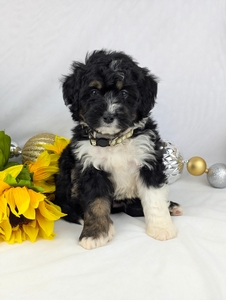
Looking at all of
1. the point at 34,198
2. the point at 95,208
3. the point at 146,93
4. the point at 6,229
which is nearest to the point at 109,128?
the point at 146,93

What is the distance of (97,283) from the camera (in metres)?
2.23

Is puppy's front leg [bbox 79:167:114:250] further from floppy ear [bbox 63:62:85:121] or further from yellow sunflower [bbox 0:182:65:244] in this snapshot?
floppy ear [bbox 63:62:85:121]

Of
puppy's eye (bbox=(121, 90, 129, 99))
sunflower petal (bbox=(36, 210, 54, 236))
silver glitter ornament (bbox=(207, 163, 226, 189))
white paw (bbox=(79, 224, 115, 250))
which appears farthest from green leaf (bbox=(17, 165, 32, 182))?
silver glitter ornament (bbox=(207, 163, 226, 189))

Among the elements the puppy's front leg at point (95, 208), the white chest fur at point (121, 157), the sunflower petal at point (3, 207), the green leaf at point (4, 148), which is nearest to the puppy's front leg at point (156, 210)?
the white chest fur at point (121, 157)

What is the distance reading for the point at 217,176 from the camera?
144 inches

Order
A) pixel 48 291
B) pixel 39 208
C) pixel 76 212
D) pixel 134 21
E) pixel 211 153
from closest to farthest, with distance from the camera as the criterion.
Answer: pixel 48 291
pixel 39 208
pixel 76 212
pixel 134 21
pixel 211 153

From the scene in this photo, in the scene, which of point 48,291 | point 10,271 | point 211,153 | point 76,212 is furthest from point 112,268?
point 211,153

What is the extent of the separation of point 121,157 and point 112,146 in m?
0.10

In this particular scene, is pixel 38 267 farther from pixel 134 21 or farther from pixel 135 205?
pixel 134 21

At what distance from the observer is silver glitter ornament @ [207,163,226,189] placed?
366 cm

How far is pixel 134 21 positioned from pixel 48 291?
2.69m

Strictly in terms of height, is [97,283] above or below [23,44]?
below

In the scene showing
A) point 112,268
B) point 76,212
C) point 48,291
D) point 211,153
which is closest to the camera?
point 48,291

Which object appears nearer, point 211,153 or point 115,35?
point 115,35
